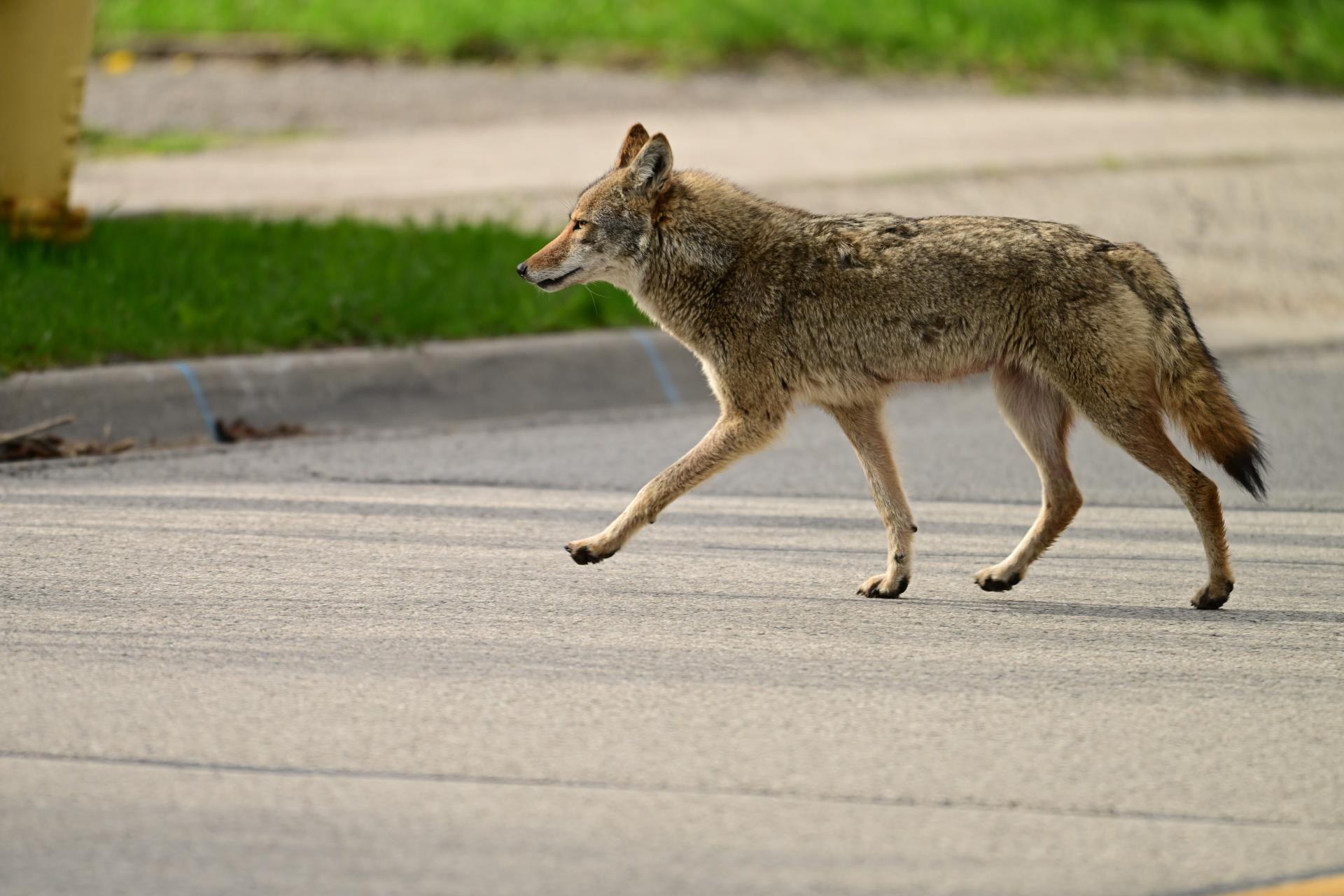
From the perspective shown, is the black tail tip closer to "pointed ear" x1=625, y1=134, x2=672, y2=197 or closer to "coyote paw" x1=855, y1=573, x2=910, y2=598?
"coyote paw" x1=855, y1=573, x2=910, y2=598

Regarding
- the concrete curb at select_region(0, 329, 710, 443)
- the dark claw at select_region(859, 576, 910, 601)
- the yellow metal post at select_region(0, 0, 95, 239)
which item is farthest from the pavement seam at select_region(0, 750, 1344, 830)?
the yellow metal post at select_region(0, 0, 95, 239)

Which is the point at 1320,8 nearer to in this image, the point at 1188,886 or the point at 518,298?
the point at 518,298

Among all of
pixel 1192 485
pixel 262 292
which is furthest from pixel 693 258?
pixel 262 292

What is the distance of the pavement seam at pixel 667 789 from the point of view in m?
4.12

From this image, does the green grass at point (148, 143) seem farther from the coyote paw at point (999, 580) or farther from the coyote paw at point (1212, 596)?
the coyote paw at point (1212, 596)

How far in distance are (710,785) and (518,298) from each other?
6217 millimetres

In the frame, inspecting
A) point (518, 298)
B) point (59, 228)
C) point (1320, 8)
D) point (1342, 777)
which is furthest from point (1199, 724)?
point (1320, 8)

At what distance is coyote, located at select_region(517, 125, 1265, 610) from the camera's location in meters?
6.02

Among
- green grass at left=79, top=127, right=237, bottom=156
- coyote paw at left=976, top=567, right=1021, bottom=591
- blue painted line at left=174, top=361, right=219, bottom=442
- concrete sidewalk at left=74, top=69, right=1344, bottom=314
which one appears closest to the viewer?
coyote paw at left=976, top=567, right=1021, bottom=591

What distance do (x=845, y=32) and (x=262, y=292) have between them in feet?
37.9

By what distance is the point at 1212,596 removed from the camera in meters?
6.06

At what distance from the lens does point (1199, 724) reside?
4797 millimetres

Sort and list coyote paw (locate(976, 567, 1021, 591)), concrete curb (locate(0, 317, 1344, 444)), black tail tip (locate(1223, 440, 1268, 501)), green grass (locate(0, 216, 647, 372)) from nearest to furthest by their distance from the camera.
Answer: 1. black tail tip (locate(1223, 440, 1268, 501))
2. coyote paw (locate(976, 567, 1021, 591))
3. concrete curb (locate(0, 317, 1344, 444))
4. green grass (locate(0, 216, 647, 372))

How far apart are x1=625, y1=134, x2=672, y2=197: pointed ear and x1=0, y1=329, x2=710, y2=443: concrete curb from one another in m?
2.65
